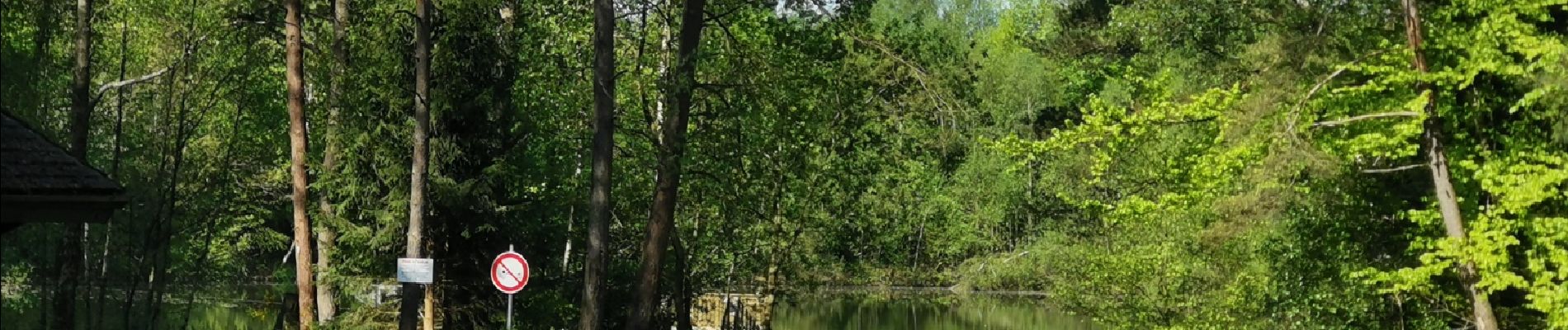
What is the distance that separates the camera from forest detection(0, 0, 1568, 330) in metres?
16.3

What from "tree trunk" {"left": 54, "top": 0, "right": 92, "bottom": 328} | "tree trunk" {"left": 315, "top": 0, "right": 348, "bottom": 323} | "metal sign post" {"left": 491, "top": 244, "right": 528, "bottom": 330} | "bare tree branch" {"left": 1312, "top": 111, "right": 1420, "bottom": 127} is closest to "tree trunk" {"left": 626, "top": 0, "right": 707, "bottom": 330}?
"metal sign post" {"left": 491, "top": 244, "right": 528, "bottom": 330}

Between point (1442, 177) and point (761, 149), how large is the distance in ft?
31.8

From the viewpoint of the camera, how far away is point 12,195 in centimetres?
756

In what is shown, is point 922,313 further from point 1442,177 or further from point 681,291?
point 1442,177

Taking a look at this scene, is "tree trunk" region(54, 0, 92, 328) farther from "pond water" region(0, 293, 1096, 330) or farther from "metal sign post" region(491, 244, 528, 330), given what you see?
"pond water" region(0, 293, 1096, 330)

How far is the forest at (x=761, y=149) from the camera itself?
16.3 metres

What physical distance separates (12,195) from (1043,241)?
3671 cm

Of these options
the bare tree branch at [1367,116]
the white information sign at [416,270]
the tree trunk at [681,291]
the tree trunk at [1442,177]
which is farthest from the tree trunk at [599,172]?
the tree trunk at [1442,177]

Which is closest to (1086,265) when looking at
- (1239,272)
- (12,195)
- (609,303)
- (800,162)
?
(1239,272)

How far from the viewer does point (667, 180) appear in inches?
682

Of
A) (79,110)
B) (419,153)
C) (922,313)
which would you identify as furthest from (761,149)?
(922,313)

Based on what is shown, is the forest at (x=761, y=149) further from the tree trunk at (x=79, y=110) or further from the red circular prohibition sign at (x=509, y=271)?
the red circular prohibition sign at (x=509, y=271)

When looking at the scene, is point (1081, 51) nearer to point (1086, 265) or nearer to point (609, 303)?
point (1086, 265)

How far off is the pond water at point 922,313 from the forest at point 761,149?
10360 millimetres
